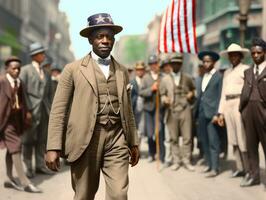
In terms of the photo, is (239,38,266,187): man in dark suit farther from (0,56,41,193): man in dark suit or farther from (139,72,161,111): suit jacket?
(139,72,161,111): suit jacket

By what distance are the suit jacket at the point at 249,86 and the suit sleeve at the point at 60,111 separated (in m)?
3.90

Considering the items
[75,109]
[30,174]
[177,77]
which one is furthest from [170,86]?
[75,109]

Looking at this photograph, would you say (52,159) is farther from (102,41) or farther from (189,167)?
(189,167)

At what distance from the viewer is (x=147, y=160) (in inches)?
450

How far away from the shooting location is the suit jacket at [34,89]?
8914mm

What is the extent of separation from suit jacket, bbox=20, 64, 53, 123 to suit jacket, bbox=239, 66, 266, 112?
342 cm

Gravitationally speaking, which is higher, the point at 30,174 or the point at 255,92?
the point at 255,92

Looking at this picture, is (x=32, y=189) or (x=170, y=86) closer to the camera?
(x=32, y=189)

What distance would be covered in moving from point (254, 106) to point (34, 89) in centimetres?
371

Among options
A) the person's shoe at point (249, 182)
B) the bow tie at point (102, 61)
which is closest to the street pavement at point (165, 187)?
the person's shoe at point (249, 182)

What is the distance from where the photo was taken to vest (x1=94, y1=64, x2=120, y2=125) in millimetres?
4676

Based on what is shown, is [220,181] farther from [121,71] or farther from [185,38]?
[121,71]

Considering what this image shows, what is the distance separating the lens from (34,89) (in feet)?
29.6

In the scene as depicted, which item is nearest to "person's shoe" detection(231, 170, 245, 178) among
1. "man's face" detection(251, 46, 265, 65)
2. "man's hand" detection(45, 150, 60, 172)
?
"man's face" detection(251, 46, 265, 65)
